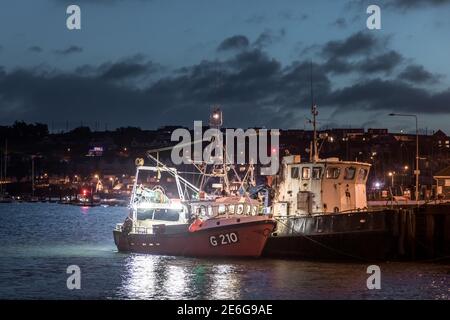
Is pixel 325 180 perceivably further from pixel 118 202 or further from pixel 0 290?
pixel 118 202

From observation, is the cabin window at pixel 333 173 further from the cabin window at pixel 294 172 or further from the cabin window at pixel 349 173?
the cabin window at pixel 294 172

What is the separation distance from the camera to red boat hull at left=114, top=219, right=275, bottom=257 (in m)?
43.0

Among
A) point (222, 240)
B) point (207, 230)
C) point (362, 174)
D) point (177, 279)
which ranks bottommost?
point (177, 279)

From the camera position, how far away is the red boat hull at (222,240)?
141 feet

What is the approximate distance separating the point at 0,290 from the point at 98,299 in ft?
18.5

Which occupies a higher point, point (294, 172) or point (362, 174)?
point (294, 172)

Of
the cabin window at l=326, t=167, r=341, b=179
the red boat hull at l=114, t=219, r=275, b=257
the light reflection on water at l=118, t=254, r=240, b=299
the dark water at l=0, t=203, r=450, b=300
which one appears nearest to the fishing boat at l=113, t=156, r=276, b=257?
the red boat hull at l=114, t=219, r=275, b=257

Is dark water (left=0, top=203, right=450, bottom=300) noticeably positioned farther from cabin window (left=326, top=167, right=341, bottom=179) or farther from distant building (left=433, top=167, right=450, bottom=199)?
distant building (left=433, top=167, right=450, bottom=199)

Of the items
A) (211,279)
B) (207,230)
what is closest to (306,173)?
(207,230)

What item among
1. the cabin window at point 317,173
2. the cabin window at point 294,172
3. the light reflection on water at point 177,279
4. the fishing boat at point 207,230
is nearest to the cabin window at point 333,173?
the cabin window at point 317,173

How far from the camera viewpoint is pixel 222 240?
43.4 m

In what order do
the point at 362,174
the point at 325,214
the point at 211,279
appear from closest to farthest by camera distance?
the point at 211,279 < the point at 325,214 < the point at 362,174

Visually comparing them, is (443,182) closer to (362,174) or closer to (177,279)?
(362,174)
